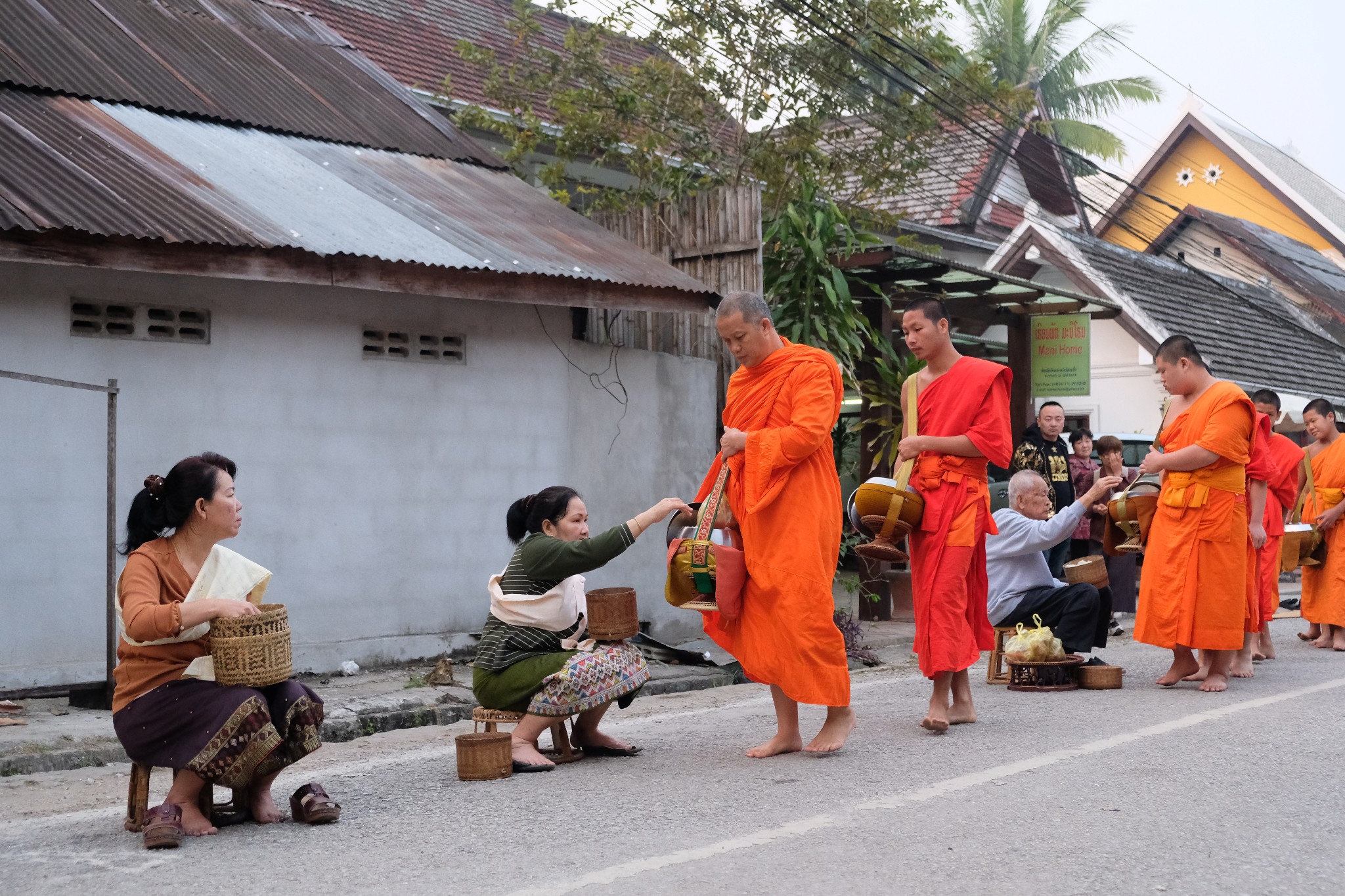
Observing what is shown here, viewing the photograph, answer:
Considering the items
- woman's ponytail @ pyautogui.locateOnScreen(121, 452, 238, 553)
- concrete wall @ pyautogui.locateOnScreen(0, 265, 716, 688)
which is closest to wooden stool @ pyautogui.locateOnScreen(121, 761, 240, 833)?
woman's ponytail @ pyautogui.locateOnScreen(121, 452, 238, 553)

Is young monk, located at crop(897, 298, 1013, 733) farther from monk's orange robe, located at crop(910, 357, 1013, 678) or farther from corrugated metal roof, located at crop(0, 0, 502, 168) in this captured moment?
corrugated metal roof, located at crop(0, 0, 502, 168)

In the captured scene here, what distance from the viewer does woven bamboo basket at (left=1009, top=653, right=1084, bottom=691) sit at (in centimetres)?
782

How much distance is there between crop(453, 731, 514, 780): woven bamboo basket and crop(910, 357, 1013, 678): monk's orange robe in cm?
205

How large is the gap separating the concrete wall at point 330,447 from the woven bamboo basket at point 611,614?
3.19m

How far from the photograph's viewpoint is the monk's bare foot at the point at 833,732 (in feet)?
19.0

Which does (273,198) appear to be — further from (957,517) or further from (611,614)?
(957,517)

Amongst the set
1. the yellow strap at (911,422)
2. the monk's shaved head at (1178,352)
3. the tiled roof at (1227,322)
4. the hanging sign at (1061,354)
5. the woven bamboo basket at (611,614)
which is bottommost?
the woven bamboo basket at (611,614)

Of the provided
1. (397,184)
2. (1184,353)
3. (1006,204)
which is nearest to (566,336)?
(397,184)

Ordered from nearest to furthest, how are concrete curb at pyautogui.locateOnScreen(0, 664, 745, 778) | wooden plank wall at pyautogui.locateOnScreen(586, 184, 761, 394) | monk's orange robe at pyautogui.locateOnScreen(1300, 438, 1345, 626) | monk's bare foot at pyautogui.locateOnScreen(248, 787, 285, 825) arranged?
1. monk's bare foot at pyautogui.locateOnScreen(248, 787, 285, 825)
2. concrete curb at pyautogui.locateOnScreen(0, 664, 745, 778)
3. monk's orange robe at pyautogui.locateOnScreen(1300, 438, 1345, 626)
4. wooden plank wall at pyautogui.locateOnScreen(586, 184, 761, 394)

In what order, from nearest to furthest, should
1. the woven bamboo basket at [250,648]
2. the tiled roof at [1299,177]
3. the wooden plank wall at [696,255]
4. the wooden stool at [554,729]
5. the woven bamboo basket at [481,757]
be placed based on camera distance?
the woven bamboo basket at [250,648] → the woven bamboo basket at [481,757] → the wooden stool at [554,729] → the wooden plank wall at [696,255] → the tiled roof at [1299,177]

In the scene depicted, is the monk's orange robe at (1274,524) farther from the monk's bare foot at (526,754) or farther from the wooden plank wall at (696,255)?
the monk's bare foot at (526,754)

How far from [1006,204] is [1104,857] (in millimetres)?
22539

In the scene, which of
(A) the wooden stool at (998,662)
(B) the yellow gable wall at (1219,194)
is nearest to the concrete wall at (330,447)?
(A) the wooden stool at (998,662)

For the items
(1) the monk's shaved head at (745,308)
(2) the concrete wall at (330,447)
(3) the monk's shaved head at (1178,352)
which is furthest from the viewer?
(3) the monk's shaved head at (1178,352)
